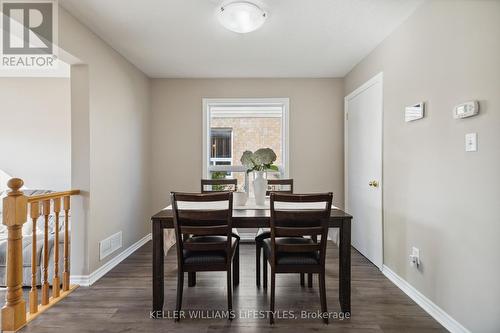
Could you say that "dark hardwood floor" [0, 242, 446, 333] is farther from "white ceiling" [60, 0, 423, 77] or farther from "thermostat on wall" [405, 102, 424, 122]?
"white ceiling" [60, 0, 423, 77]

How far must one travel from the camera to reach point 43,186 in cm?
368

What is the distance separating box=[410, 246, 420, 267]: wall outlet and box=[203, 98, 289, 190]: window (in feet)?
7.33

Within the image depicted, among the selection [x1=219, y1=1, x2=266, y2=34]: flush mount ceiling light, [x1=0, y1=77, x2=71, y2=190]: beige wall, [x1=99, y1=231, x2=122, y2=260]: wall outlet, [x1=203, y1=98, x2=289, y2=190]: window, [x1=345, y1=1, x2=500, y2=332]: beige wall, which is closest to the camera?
[x1=345, y1=1, x2=500, y2=332]: beige wall

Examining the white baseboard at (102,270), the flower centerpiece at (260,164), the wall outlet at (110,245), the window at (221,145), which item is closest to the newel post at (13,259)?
the white baseboard at (102,270)

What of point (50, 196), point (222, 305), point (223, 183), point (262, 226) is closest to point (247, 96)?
point (223, 183)

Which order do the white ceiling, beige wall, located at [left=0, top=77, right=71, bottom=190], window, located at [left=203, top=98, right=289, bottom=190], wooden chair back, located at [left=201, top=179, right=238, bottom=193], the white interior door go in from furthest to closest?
1. window, located at [left=203, top=98, right=289, bottom=190]
2. beige wall, located at [left=0, top=77, right=71, bottom=190]
3. wooden chair back, located at [left=201, top=179, right=238, bottom=193]
4. the white interior door
5. the white ceiling

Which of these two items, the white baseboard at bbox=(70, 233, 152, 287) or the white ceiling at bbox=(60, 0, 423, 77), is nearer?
the white ceiling at bbox=(60, 0, 423, 77)

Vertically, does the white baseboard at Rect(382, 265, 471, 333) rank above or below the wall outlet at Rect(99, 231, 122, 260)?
below

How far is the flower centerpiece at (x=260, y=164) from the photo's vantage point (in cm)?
255

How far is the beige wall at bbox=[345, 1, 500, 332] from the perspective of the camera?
1.65 metres

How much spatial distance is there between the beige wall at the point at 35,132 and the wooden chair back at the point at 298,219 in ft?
9.93

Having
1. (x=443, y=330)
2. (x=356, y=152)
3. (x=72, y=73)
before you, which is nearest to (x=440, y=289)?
(x=443, y=330)

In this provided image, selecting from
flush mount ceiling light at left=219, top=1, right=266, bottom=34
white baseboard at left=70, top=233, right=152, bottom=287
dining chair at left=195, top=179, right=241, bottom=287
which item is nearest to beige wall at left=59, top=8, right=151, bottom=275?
white baseboard at left=70, top=233, right=152, bottom=287

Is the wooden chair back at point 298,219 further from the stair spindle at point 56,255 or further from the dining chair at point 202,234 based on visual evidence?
the stair spindle at point 56,255
